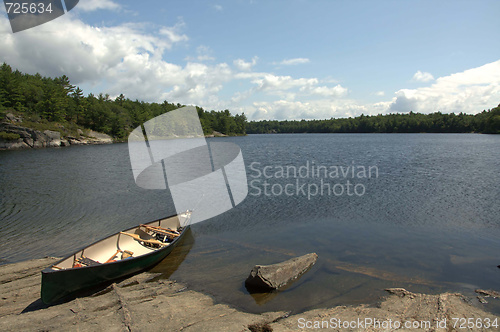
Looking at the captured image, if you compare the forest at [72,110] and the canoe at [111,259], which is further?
the forest at [72,110]

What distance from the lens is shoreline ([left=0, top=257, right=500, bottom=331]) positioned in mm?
7512

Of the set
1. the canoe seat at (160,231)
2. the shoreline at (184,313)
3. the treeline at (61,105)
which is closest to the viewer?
the shoreline at (184,313)

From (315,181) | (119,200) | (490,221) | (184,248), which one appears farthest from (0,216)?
(490,221)

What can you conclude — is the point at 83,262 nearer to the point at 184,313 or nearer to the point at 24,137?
the point at 184,313

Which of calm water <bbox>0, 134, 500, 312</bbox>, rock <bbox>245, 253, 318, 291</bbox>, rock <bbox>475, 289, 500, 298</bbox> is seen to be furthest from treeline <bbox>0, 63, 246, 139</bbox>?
rock <bbox>475, 289, 500, 298</bbox>

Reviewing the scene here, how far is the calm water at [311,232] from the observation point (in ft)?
35.1

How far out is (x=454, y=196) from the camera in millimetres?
23250

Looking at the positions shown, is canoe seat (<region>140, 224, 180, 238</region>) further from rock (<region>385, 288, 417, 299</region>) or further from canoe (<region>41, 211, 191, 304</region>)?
rock (<region>385, 288, 417, 299</region>)

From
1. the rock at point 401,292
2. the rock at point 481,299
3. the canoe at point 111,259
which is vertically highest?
the canoe at point 111,259

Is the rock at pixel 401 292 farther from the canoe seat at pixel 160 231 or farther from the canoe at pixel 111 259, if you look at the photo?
the canoe seat at pixel 160 231

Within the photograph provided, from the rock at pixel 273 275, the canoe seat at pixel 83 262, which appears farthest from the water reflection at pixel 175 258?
the rock at pixel 273 275

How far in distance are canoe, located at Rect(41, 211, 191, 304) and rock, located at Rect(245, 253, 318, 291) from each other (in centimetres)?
457

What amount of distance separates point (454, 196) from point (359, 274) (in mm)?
→ 17359

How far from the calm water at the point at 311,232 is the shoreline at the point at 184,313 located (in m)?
0.74
